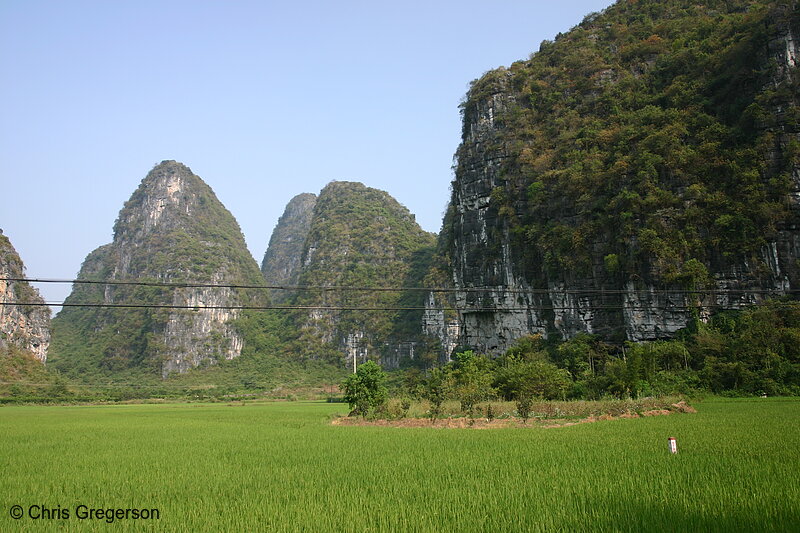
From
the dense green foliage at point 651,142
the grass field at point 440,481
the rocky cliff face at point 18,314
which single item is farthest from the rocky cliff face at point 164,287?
the grass field at point 440,481

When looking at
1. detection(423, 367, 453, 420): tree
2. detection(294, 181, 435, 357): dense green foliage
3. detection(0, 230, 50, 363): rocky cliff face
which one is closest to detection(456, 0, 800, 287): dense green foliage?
detection(423, 367, 453, 420): tree

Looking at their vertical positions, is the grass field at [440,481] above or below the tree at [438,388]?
above

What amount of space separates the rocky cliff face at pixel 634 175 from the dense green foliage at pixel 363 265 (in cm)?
2812

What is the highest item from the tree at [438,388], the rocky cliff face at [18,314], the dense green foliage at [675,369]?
the rocky cliff face at [18,314]

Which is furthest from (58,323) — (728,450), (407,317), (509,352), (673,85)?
(728,450)

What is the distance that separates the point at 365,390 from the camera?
72.2 feet

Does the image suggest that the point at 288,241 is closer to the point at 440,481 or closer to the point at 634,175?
the point at 634,175

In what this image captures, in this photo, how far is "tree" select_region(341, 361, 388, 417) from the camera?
71.2 feet

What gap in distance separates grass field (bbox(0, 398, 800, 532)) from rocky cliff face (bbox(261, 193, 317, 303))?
358 ft

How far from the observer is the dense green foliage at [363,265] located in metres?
Result: 71.9

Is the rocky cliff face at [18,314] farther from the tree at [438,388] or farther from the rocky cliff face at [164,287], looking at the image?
the tree at [438,388]

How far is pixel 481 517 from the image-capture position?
523 cm

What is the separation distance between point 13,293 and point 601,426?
186 feet

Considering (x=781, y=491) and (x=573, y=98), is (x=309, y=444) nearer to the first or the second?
(x=781, y=491)
